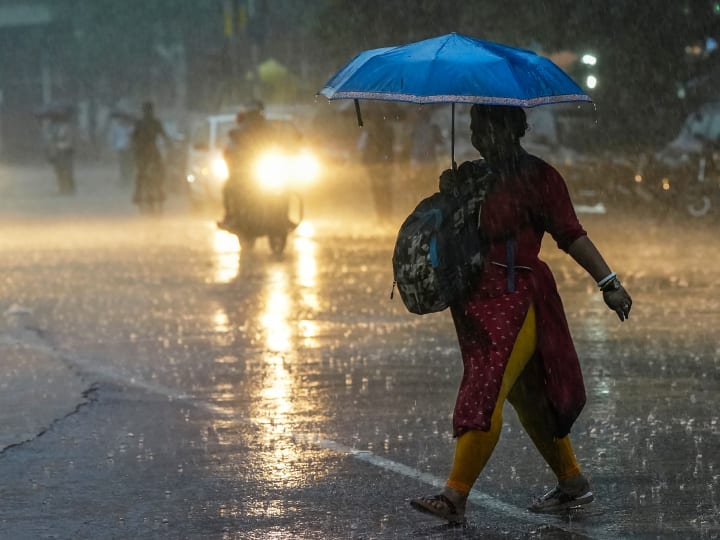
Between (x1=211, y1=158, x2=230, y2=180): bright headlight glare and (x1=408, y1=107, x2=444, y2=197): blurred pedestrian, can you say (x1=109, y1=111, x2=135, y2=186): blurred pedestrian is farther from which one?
(x1=408, y1=107, x2=444, y2=197): blurred pedestrian

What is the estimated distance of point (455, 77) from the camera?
19.4 ft

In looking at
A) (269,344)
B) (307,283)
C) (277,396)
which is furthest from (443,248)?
(307,283)

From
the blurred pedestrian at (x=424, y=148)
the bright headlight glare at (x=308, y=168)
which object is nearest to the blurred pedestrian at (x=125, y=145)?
the bright headlight glare at (x=308, y=168)

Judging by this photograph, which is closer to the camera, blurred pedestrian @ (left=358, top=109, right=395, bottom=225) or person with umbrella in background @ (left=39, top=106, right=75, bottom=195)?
blurred pedestrian @ (left=358, top=109, right=395, bottom=225)

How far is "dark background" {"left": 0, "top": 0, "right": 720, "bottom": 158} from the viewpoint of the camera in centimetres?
3112

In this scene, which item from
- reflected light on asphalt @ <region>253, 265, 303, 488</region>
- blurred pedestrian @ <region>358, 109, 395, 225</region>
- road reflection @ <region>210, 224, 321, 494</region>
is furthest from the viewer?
blurred pedestrian @ <region>358, 109, 395, 225</region>

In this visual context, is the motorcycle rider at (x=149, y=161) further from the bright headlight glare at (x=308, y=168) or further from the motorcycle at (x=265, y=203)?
the motorcycle at (x=265, y=203)

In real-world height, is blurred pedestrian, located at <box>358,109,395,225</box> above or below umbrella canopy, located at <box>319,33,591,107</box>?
below

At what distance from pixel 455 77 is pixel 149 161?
74.8ft

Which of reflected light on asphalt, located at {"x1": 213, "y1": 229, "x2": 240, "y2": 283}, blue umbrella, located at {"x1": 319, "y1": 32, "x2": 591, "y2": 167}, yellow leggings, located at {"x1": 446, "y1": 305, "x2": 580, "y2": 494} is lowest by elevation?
reflected light on asphalt, located at {"x1": 213, "y1": 229, "x2": 240, "y2": 283}

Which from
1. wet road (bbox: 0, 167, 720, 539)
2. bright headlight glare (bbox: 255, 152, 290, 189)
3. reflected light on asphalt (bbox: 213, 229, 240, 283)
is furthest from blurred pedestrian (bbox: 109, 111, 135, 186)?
wet road (bbox: 0, 167, 720, 539)

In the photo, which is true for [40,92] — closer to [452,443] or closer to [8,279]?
[8,279]

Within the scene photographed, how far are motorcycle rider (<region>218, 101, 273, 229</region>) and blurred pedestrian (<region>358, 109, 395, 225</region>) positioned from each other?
14.8ft

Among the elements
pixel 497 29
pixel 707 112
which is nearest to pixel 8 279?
pixel 707 112
